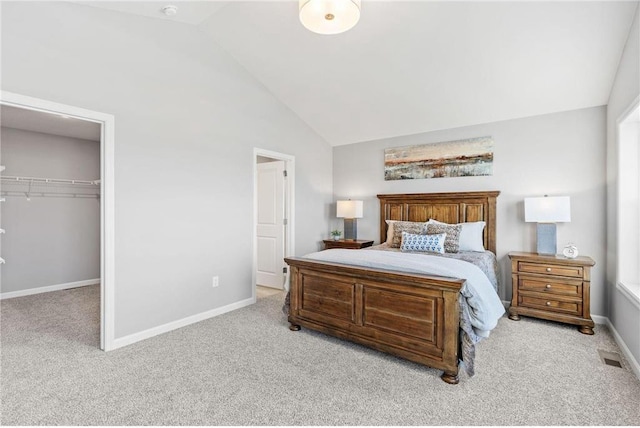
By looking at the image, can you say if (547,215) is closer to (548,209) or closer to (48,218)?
(548,209)

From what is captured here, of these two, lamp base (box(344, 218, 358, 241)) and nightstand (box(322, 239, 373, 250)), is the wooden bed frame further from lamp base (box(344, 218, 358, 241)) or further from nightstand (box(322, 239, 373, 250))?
lamp base (box(344, 218, 358, 241))

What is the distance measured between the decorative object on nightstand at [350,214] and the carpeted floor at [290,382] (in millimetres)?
2164

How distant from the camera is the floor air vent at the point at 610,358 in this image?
8.30ft

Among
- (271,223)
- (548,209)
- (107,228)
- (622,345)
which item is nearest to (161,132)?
(107,228)

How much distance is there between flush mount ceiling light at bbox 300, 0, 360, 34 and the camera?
6.77 feet

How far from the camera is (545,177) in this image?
3.77m

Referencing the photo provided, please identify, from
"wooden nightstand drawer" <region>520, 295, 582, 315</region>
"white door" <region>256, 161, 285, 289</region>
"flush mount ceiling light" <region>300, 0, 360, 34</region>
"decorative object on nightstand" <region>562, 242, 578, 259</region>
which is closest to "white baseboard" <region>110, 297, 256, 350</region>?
"white door" <region>256, 161, 285, 289</region>

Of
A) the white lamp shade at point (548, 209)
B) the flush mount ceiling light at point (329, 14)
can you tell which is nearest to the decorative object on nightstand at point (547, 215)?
the white lamp shade at point (548, 209)

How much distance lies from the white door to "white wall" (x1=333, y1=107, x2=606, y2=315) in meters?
1.92

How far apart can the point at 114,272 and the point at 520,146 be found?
14.7 feet

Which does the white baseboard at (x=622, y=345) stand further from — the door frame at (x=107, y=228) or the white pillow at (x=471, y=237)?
the door frame at (x=107, y=228)

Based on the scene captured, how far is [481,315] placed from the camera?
233 cm

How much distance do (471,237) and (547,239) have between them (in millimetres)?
753

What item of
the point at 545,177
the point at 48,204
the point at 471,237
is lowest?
the point at 471,237
